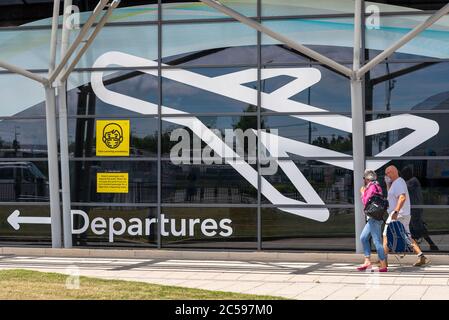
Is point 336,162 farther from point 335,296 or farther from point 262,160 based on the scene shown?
point 335,296

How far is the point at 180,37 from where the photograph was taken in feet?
51.4

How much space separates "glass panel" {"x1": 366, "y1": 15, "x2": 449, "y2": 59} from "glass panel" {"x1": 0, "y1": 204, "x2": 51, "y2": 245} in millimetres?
7245

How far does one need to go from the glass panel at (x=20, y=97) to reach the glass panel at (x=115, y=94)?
2.21 ft

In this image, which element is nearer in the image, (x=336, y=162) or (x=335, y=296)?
(x=335, y=296)

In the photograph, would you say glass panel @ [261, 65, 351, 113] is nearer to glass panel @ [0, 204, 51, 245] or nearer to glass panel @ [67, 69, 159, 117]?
glass panel @ [67, 69, 159, 117]

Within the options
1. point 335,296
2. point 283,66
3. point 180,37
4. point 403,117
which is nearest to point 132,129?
point 180,37

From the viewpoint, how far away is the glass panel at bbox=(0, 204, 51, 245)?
16141mm

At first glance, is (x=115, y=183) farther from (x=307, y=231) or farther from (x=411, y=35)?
(x=411, y=35)

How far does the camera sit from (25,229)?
53.4 feet

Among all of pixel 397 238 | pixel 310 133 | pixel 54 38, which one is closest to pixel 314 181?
pixel 310 133

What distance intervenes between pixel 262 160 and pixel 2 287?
618cm

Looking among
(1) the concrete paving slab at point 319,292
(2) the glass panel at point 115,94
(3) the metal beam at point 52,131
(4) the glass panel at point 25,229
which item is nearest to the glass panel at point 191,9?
(2) the glass panel at point 115,94

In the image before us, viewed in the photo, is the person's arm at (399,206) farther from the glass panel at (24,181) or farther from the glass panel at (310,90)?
the glass panel at (24,181)

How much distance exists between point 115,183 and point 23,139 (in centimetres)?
216
